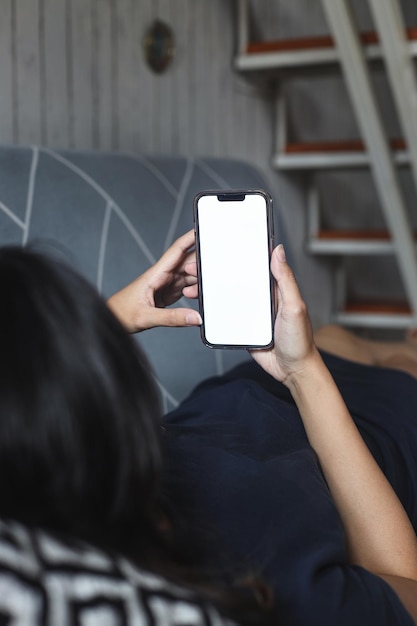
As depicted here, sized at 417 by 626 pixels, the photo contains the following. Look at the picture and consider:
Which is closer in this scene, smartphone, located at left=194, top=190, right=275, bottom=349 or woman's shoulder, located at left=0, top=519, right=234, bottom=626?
woman's shoulder, located at left=0, top=519, right=234, bottom=626

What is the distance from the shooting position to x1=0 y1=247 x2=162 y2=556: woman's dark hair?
535 millimetres

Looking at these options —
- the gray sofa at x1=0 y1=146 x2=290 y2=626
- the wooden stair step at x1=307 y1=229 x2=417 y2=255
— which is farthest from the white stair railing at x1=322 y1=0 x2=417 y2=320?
the gray sofa at x1=0 y1=146 x2=290 y2=626

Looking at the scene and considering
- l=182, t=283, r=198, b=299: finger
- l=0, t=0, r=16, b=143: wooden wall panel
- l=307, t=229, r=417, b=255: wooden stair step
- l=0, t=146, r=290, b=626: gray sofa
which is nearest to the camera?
l=182, t=283, r=198, b=299: finger

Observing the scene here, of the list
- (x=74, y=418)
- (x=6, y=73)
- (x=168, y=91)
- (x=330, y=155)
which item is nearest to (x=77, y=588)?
(x=74, y=418)

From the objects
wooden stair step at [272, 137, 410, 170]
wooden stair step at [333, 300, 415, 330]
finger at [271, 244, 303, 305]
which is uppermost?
wooden stair step at [272, 137, 410, 170]

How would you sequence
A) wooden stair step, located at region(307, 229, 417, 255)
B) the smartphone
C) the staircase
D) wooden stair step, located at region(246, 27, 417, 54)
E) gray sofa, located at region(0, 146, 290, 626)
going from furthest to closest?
wooden stair step, located at region(307, 229, 417, 255) → wooden stair step, located at region(246, 27, 417, 54) → the staircase → gray sofa, located at region(0, 146, 290, 626) → the smartphone

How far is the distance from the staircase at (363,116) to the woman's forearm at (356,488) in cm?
167

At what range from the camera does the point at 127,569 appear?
1.86ft

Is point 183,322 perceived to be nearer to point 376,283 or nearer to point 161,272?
point 161,272

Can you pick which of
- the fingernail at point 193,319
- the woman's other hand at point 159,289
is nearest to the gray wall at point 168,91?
the woman's other hand at point 159,289

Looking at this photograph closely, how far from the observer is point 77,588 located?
536 mm

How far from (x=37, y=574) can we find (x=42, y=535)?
0.03 metres

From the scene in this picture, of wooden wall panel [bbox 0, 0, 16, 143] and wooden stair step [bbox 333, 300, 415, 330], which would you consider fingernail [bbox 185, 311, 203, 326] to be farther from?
wooden stair step [bbox 333, 300, 415, 330]

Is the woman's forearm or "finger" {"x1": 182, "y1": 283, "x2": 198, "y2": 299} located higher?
"finger" {"x1": 182, "y1": 283, "x2": 198, "y2": 299}
